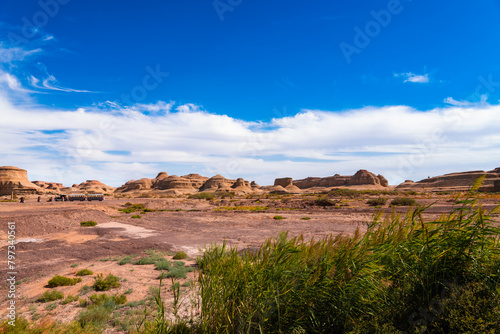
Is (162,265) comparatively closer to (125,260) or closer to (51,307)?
(125,260)

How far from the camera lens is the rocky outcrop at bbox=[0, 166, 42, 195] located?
345 feet

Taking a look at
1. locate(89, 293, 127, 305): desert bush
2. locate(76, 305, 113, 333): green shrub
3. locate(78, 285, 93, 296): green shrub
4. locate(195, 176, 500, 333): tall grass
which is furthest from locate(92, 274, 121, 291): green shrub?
locate(195, 176, 500, 333): tall grass

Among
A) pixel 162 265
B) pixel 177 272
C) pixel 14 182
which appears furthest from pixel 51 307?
pixel 14 182

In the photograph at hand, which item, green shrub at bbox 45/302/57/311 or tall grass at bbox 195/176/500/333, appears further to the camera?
green shrub at bbox 45/302/57/311

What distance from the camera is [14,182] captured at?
4323 inches

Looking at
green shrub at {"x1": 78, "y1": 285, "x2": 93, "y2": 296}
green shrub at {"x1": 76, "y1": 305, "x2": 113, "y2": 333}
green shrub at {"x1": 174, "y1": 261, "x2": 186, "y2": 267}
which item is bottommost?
green shrub at {"x1": 174, "y1": 261, "x2": 186, "y2": 267}

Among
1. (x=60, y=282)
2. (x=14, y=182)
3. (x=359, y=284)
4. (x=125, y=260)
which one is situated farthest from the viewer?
(x=14, y=182)

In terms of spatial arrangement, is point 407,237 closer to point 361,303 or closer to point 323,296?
point 361,303

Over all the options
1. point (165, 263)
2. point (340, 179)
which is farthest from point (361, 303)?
point (340, 179)

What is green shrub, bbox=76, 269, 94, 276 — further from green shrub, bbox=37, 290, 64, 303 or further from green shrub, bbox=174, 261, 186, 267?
green shrub, bbox=174, 261, 186, 267

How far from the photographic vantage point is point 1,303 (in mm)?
8555

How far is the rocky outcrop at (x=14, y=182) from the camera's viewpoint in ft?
345

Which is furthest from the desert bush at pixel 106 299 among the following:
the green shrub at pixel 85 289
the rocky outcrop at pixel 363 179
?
the rocky outcrop at pixel 363 179

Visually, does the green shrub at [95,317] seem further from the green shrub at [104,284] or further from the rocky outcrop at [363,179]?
the rocky outcrop at [363,179]
